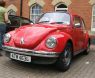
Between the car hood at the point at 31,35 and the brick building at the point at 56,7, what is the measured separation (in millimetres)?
8121

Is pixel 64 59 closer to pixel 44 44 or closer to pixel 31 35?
pixel 44 44

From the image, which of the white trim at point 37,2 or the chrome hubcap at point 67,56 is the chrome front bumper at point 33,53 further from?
the white trim at point 37,2

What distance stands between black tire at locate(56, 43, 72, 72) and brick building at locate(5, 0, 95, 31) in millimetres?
7932

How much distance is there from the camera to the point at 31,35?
22.8 ft

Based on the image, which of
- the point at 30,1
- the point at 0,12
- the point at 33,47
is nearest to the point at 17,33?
the point at 33,47

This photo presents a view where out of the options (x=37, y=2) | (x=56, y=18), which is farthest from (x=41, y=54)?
(x=37, y=2)

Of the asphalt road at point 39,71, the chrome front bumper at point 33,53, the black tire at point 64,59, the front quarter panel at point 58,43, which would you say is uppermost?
the front quarter panel at point 58,43

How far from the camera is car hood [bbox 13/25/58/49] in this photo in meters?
6.78

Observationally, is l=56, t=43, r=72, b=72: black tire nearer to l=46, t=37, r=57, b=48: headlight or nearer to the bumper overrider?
the bumper overrider

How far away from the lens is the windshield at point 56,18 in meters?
8.16

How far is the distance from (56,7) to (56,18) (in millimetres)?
7954

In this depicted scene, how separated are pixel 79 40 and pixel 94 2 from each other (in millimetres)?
6731

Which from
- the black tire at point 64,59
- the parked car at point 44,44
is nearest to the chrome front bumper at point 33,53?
the parked car at point 44,44

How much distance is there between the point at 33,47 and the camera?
671cm
